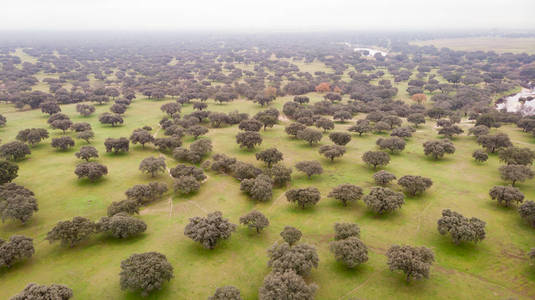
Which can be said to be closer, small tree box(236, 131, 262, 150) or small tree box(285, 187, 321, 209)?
small tree box(285, 187, 321, 209)

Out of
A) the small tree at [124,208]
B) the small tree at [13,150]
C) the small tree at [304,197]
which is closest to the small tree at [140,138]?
the small tree at [13,150]

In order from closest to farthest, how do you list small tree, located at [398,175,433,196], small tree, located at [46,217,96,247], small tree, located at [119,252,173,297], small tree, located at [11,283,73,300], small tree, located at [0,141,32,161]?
small tree, located at [11,283,73,300] → small tree, located at [119,252,173,297] → small tree, located at [46,217,96,247] → small tree, located at [398,175,433,196] → small tree, located at [0,141,32,161]

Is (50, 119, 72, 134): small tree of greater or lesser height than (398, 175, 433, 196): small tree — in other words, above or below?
above

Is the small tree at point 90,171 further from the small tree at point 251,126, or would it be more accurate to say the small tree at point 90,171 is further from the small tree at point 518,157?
the small tree at point 518,157

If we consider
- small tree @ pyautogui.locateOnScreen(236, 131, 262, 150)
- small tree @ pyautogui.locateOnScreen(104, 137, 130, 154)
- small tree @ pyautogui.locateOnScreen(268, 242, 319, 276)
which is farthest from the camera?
small tree @ pyautogui.locateOnScreen(236, 131, 262, 150)

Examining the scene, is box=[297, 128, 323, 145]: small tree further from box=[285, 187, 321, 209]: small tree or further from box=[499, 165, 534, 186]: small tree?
box=[499, 165, 534, 186]: small tree

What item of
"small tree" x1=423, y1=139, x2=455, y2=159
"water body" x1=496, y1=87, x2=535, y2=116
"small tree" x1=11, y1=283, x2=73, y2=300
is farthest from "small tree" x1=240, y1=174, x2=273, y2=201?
Result: "water body" x1=496, y1=87, x2=535, y2=116
